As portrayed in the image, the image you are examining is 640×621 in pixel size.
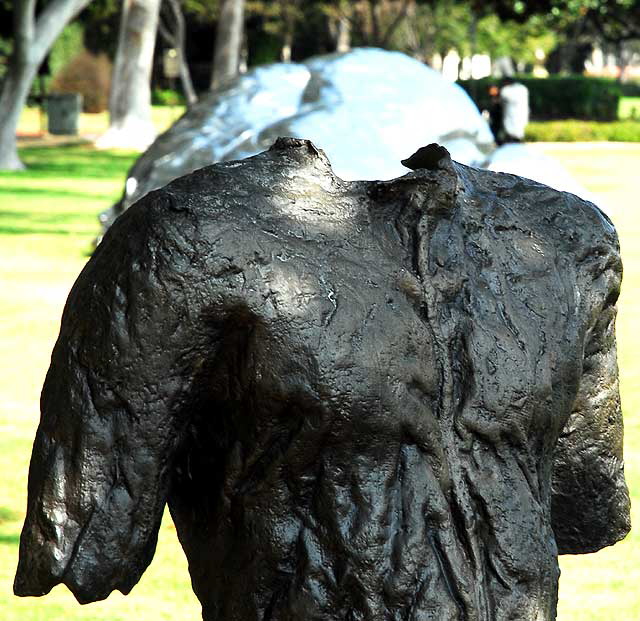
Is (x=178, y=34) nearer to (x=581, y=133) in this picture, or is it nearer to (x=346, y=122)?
(x=581, y=133)

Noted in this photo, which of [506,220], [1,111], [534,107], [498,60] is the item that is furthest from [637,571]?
[498,60]

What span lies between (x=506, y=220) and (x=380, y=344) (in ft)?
1.09

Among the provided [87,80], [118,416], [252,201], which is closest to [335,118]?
[252,201]

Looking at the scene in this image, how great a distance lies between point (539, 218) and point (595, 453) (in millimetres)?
398

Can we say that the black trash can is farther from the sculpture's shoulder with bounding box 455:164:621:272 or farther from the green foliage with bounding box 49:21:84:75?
the sculpture's shoulder with bounding box 455:164:621:272

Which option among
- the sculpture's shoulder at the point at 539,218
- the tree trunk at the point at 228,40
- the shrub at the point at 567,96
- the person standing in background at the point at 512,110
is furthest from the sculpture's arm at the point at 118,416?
the shrub at the point at 567,96

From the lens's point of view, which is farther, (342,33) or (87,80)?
(342,33)

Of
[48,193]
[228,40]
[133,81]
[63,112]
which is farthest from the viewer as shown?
[63,112]

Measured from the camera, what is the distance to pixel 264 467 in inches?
73.8

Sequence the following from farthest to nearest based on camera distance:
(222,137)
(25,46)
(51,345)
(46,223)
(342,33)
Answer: (342,33), (25,46), (46,223), (222,137), (51,345)

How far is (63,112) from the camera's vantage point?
35281 millimetres

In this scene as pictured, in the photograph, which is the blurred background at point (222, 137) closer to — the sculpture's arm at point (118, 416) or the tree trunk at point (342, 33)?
the tree trunk at point (342, 33)

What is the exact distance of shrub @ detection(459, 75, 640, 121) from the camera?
139ft

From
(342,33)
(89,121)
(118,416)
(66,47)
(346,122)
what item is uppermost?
(118,416)
